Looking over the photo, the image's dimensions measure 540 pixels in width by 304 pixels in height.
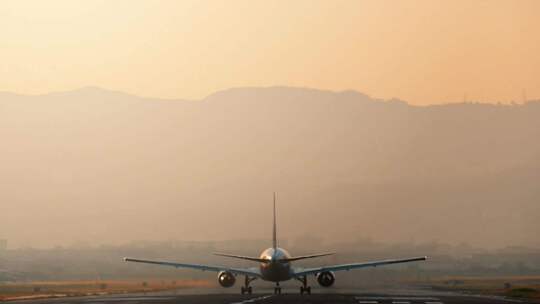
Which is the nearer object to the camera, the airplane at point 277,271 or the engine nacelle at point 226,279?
the airplane at point 277,271

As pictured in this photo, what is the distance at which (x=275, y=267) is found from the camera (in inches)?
4230

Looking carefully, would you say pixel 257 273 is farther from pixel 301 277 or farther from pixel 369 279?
pixel 369 279

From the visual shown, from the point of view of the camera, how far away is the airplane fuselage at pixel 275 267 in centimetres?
10731

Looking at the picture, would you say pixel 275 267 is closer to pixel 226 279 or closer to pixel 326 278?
pixel 326 278

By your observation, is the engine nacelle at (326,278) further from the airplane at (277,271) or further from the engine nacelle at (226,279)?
the engine nacelle at (226,279)

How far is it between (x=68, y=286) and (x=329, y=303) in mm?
77759

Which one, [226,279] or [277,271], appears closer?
[277,271]

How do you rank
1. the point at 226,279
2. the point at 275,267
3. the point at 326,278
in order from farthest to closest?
the point at 226,279, the point at 326,278, the point at 275,267

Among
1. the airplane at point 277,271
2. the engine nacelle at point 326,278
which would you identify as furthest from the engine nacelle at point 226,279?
the engine nacelle at point 326,278

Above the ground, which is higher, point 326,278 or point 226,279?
point 226,279

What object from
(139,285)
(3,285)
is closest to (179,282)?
(139,285)

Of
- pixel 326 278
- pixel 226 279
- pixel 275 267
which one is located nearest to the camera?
pixel 275 267

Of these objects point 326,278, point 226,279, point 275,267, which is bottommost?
point 326,278

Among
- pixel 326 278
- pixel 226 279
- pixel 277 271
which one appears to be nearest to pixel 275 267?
pixel 277 271
